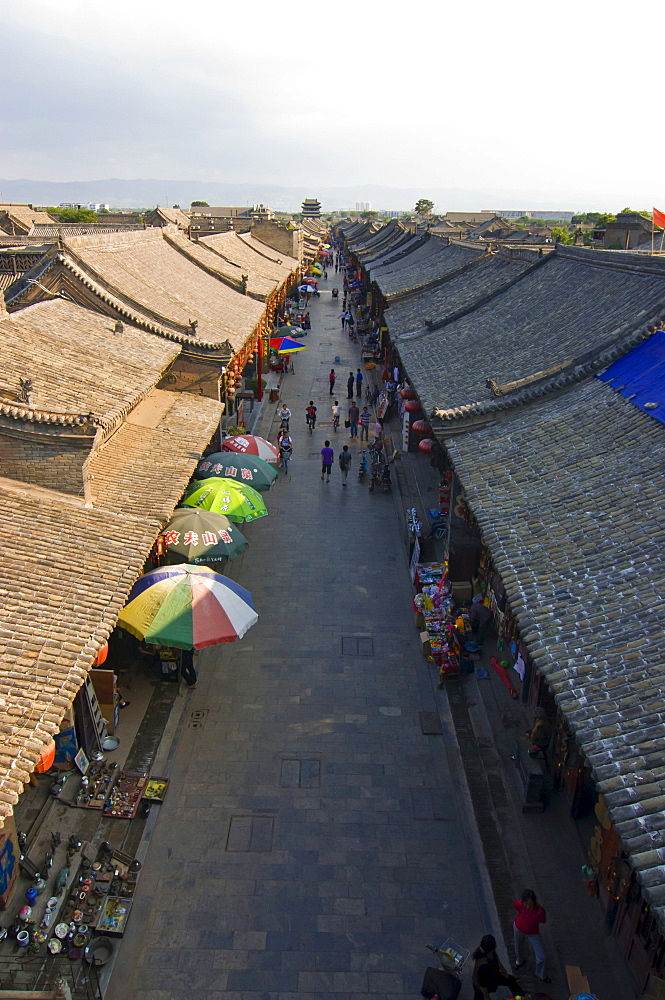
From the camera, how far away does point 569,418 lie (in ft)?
41.9

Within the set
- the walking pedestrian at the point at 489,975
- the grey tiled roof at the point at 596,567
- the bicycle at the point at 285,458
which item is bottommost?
the walking pedestrian at the point at 489,975

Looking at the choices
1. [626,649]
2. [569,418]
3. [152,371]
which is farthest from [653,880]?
[152,371]

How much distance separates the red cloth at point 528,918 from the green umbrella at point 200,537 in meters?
8.36

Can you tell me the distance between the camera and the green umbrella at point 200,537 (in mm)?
14102

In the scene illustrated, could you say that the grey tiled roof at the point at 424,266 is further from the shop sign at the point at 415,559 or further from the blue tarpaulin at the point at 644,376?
the blue tarpaulin at the point at 644,376

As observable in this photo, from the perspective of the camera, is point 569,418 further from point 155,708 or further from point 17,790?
point 17,790

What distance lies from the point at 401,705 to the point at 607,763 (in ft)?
23.3

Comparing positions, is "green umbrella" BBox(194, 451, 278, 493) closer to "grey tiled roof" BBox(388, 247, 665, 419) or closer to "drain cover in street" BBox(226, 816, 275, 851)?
"grey tiled roof" BBox(388, 247, 665, 419)

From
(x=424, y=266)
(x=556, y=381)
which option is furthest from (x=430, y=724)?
(x=424, y=266)

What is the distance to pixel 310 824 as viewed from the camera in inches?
416

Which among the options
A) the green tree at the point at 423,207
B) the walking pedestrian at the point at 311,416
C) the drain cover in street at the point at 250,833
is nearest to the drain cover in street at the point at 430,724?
the drain cover in street at the point at 250,833

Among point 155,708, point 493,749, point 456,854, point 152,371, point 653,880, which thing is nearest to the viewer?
point 653,880

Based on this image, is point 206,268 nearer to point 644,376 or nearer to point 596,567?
point 644,376

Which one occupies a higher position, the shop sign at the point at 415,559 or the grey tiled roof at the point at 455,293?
the grey tiled roof at the point at 455,293
